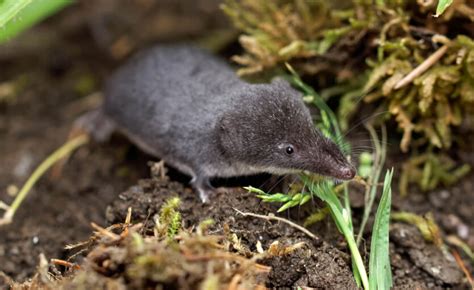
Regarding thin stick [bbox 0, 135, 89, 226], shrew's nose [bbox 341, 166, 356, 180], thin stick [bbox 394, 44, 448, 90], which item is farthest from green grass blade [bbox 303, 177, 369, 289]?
thin stick [bbox 0, 135, 89, 226]

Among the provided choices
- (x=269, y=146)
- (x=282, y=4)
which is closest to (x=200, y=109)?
(x=269, y=146)

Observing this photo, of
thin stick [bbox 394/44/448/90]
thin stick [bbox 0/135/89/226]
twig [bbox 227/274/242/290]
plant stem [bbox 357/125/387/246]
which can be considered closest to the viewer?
twig [bbox 227/274/242/290]

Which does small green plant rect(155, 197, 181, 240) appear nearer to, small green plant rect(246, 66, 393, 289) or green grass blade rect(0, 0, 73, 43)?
small green plant rect(246, 66, 393, 289)

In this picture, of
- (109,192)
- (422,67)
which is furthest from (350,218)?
(109,192)

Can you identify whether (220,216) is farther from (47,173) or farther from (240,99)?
(47,173)

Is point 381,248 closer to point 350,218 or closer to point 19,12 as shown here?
point 350,218

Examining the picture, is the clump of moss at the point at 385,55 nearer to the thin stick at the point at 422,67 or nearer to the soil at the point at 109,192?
the thin stick at the point at 422,67

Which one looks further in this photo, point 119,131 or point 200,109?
point 119,131
